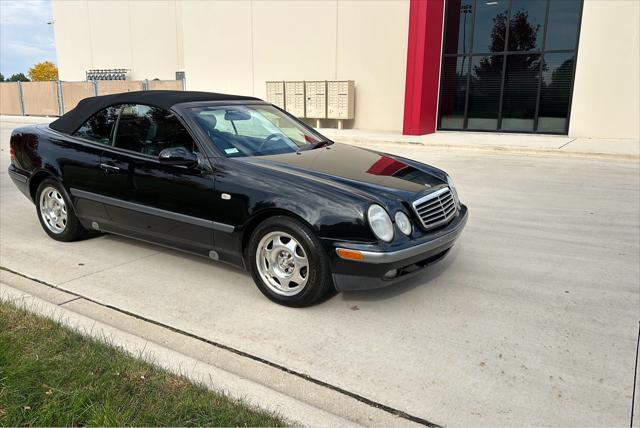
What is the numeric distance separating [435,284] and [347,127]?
18.0 m

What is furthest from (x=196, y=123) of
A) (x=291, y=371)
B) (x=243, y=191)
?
(x=291, y=371)

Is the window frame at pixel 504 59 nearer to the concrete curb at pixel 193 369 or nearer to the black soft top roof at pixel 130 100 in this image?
the black soft top roof at pixel 130 100

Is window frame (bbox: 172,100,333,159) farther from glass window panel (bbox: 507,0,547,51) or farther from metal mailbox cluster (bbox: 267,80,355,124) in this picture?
metal mailbox cluster (bbox: 267,80,355,124)

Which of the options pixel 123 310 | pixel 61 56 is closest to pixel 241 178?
pixel 123 310

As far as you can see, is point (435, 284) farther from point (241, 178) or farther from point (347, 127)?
point (347, 127)

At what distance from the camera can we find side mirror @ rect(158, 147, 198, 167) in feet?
13.8

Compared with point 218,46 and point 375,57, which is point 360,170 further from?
point 218,46

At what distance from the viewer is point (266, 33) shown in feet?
75.9

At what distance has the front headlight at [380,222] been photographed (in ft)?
12.0

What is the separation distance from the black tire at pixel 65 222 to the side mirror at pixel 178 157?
167cm

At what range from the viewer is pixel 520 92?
18359 mm

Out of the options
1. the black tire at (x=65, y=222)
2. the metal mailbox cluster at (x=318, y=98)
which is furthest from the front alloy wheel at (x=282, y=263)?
the metal mailbox cluster at (x=318, y=98)

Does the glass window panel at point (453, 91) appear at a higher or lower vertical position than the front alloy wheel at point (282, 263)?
higher

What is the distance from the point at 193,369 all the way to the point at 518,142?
565 inches
